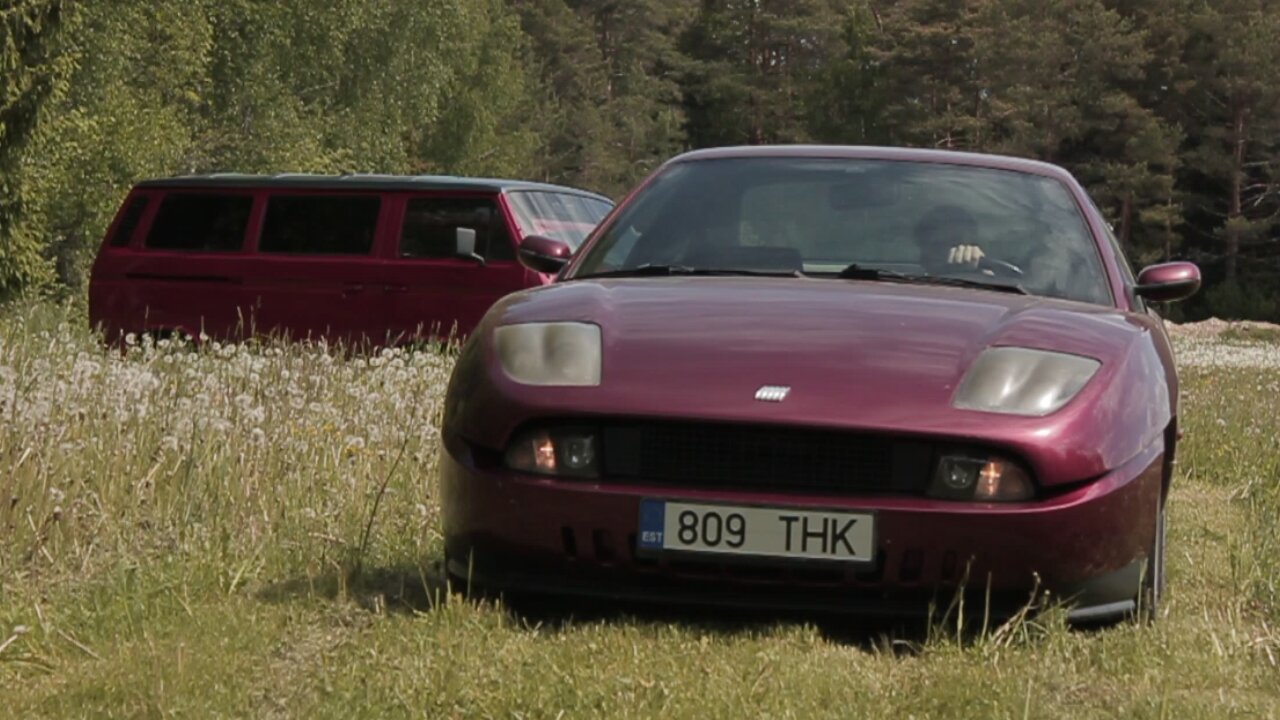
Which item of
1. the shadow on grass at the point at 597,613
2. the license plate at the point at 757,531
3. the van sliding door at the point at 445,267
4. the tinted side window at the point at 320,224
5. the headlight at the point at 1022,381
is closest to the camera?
the license plate at the point at 757,531

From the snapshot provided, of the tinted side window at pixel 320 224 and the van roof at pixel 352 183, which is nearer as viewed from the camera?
the van roof at pixel 352 183

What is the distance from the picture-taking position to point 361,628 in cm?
461

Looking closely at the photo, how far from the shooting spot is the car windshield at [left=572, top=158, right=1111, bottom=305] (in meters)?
5.59

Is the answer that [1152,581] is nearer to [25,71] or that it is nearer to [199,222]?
[199,222]

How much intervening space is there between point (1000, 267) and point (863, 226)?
450 mm

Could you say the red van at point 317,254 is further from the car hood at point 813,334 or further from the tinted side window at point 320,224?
the car hood at point 813,334

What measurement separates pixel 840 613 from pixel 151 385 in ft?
14.0

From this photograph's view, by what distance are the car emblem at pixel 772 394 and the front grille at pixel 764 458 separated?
8 centimetres

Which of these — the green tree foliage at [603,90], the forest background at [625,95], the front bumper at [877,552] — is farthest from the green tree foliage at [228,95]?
the green tree foliage at [603,90]

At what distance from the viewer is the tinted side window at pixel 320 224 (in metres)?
15.4

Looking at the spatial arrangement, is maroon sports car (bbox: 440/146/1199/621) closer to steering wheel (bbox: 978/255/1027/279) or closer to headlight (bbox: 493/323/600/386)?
headlight (bbox: 493/323/600/386)

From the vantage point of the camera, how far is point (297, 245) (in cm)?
1555

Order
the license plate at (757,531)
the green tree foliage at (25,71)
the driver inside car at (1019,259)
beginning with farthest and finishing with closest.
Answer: the green tree foliage at (25,71), the driver inside car at (1019,259), the license plate at (757,531)

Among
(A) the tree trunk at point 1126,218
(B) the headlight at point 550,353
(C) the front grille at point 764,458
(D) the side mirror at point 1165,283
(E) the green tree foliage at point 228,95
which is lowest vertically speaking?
(A) the tree trunk at point 1126,218
